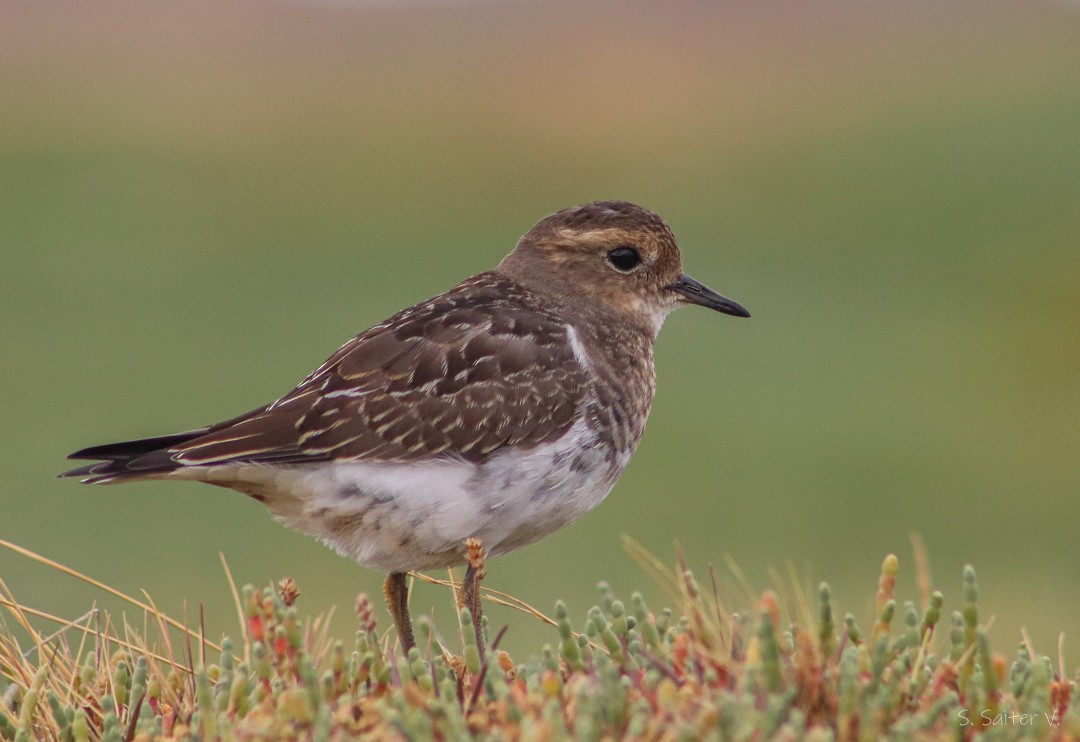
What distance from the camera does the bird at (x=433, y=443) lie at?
6141 mm

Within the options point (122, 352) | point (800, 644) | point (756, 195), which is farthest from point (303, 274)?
point (800, 644)

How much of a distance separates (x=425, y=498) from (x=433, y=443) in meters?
0.25

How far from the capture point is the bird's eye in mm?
7402

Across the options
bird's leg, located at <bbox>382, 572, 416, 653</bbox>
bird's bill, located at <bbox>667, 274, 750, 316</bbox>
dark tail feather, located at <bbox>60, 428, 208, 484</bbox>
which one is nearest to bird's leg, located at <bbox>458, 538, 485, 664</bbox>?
bird's leg, located at <bbox>382, 572, 416, 653</bbox>

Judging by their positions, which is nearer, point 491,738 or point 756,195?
point 491,738

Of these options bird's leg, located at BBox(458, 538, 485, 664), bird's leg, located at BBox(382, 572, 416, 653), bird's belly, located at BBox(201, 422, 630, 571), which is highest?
bird's belly, located at BBox(201, 422, 630, 571)

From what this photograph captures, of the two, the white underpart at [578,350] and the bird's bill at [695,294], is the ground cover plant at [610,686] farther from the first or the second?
the bird's bill at [695,294]

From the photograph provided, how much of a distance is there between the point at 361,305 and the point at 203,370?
3.51 meters

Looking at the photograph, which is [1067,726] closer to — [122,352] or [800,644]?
[800,644]

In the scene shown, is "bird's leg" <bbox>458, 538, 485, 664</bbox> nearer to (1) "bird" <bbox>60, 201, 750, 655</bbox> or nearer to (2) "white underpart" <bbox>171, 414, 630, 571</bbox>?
(1) "bird" <bbox>60, 201, 750, 655</bbox>

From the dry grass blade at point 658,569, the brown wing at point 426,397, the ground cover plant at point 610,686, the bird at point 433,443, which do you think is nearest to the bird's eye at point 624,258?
the bird at point 433,443

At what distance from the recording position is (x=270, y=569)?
15.1 m

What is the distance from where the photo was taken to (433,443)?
6.27m

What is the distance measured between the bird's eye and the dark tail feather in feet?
6.85
